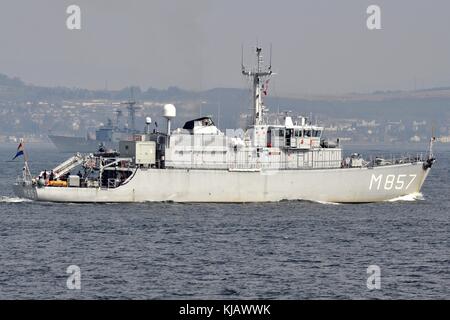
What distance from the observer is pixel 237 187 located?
2835 inches

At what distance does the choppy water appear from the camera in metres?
43.4

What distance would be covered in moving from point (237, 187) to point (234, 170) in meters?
1.28

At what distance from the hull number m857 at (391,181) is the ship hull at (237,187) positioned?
71 mm

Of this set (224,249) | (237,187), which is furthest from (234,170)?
(224,249)

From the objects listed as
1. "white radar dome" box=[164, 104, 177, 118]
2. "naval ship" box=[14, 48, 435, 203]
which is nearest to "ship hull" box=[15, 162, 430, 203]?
"naval ship" box=[14, 48, 435, 203]

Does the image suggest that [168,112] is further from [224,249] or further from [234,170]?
[224,249]

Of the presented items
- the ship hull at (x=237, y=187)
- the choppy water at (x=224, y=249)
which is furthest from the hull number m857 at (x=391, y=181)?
the choppy water at (x=224, y=249)

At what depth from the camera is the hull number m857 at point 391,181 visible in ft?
245

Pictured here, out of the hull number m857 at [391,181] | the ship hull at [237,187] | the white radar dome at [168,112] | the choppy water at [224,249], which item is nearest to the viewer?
the choppy water at [224,249]

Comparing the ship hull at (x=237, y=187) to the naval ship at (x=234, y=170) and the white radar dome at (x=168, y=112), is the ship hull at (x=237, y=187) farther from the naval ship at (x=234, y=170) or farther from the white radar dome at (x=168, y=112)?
the white radar dome at (x=168, y=112)

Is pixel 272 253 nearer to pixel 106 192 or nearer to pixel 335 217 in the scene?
pixel 335 217

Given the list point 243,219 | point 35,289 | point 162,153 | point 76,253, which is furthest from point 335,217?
point 35,289

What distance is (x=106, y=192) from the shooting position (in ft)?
233
